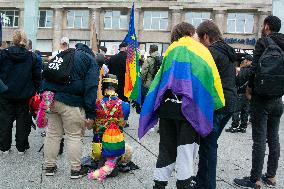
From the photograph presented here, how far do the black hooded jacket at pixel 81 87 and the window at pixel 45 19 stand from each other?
141ft

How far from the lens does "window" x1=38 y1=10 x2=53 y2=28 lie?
46094mm

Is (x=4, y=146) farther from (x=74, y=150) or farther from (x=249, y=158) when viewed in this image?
(x=249, y=158)

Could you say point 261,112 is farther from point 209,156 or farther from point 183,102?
point 183,102

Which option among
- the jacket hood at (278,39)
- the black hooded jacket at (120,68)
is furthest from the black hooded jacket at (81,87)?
the black hooded jacket at (120,68)

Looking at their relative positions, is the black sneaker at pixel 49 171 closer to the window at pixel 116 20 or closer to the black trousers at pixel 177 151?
the black trousers at pixel 177 151

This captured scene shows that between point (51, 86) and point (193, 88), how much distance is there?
2.03 m

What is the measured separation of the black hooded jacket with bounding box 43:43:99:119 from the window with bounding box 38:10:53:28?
4296cm

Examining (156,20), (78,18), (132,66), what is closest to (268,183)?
(132,66)

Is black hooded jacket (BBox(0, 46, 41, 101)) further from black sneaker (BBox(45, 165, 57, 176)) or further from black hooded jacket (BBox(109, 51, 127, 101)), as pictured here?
black hooded jacket (BBox(109, 51, 127, 101))

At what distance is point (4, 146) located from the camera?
6.02m

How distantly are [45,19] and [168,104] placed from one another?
147ft

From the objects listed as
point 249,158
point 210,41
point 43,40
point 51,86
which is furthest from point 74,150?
point 43,40

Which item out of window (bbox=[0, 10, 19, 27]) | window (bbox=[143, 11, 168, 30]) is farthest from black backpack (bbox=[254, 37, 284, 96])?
window (bbox=[0, 10, 19, 27])

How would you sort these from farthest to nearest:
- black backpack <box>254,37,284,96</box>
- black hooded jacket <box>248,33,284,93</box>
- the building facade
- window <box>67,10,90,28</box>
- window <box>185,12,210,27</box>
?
window <box>67,10,90,28</box> < window <box>185,12,210,27</box> < the building facade < black hooded jacket <box>248,33,284,93</box> < black backpack <box>254,37,284,96</box>
